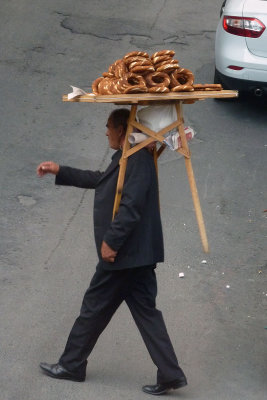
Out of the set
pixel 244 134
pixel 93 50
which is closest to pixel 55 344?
pixel 244 134

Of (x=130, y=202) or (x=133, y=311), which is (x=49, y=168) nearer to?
(x=130, y=202)

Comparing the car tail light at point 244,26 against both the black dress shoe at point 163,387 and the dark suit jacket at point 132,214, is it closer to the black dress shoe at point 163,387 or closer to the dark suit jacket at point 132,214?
the dark suit jacket at point 132,214

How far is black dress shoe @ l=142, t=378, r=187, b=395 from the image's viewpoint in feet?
16.4

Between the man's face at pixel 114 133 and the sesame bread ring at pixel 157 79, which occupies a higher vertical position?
the sesame bread ring at pixel 157 79

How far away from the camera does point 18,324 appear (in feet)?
18.5

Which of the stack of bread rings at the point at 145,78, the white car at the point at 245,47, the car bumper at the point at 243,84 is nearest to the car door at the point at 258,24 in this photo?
the white car at the point at 245,47

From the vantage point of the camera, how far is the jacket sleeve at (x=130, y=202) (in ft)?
15.1

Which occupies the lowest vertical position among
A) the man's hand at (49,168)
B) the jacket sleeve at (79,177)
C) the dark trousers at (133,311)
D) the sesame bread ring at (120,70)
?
the dark trousers at (133,311)

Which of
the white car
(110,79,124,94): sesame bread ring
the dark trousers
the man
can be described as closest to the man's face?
the man

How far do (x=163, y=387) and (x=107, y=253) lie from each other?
3.23 ft

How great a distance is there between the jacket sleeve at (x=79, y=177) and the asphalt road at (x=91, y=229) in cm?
117

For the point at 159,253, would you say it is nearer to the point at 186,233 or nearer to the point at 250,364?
the point at 250,364

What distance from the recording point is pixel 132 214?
4.63m

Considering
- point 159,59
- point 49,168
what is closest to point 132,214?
point 49,168
